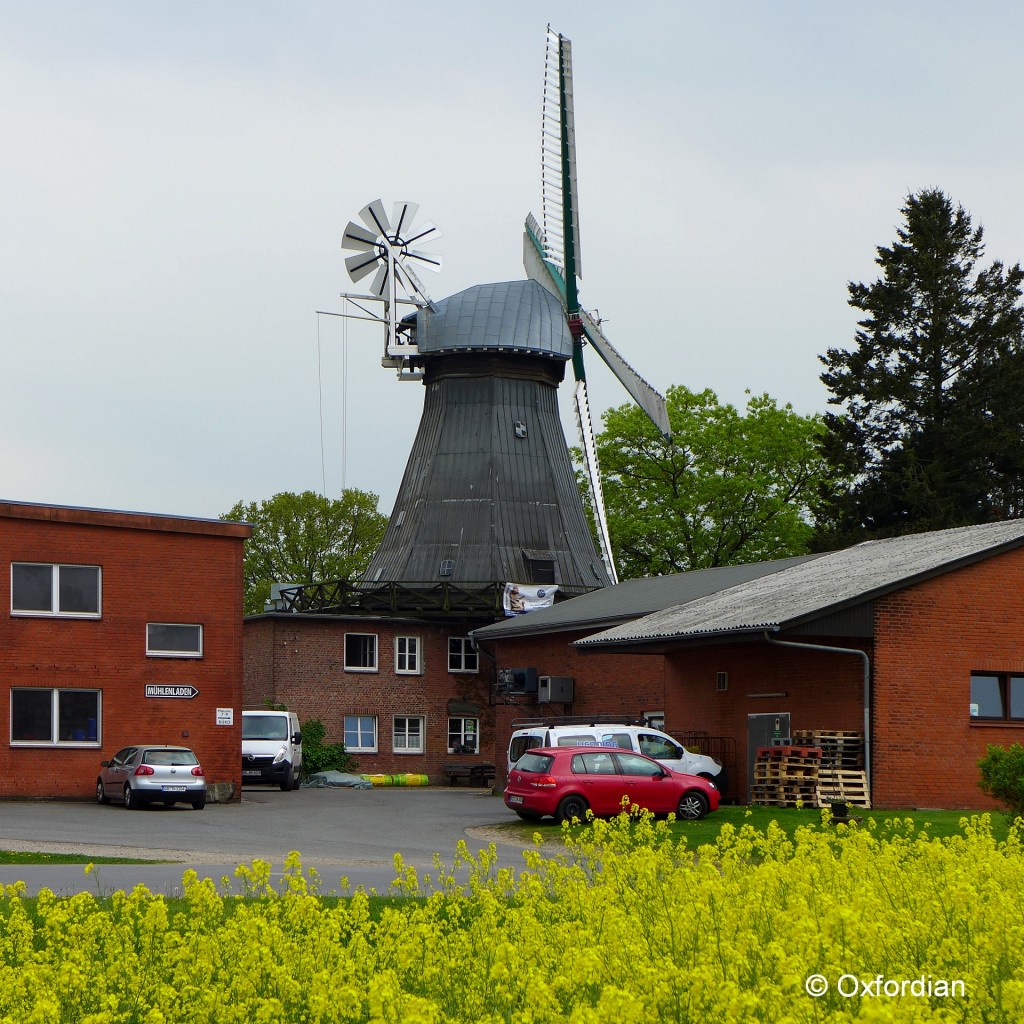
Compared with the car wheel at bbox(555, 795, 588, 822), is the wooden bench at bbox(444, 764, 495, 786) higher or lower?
lower

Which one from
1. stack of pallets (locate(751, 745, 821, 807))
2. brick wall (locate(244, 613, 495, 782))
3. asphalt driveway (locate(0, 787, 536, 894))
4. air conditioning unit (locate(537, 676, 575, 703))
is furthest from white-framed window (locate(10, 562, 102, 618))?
stack of pallets (locate(751, 745, 821, 807))

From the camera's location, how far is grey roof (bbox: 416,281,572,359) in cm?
5716

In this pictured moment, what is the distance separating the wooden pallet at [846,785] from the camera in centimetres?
2921

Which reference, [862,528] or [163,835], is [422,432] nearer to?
[862,528]

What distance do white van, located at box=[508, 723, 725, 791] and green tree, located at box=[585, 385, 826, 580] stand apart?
1371 inches

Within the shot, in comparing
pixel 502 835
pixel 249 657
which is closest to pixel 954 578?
pixel 502 835

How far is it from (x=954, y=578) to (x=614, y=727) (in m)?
7.17

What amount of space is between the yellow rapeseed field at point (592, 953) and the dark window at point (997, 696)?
19.5 m

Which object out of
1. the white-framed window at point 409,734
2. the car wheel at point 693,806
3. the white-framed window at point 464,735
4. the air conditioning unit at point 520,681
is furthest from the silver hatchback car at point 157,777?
the white-framed window at point 464,735

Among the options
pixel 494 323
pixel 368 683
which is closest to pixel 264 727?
pixel 368 683

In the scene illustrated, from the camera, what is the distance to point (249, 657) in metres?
51.0

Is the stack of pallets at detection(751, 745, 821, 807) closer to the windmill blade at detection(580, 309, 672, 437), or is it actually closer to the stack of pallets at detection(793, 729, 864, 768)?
the stack of pallets at detection(793, 729, 864, 768)

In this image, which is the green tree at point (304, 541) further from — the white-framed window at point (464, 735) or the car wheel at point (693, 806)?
the car wheel at point (693, 806)

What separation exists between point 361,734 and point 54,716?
1603cm
